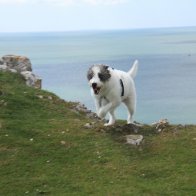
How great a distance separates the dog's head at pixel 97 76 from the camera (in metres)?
10.4

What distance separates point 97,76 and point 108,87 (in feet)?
1.96

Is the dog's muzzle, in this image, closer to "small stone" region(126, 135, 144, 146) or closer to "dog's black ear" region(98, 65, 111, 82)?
"dog's black ear" region(98, 65, 111, 82)

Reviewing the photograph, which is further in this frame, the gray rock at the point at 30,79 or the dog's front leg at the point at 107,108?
the gray rock at the point at 30,79

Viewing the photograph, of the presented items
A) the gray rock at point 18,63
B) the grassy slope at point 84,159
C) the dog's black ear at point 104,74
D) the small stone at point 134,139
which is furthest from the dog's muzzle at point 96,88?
the gray rock at point 18,63

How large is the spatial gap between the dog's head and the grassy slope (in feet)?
4.06

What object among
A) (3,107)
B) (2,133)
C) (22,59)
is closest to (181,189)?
(2,133)

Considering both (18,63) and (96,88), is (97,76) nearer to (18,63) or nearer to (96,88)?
(96,88)

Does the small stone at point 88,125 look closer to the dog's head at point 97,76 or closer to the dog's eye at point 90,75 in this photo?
the dog's head at point 97,76

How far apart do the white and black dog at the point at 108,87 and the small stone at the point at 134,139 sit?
0.96 m

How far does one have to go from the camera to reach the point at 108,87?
10938 mm

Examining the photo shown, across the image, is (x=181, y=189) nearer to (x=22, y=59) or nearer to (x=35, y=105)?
(x=35, y=105)

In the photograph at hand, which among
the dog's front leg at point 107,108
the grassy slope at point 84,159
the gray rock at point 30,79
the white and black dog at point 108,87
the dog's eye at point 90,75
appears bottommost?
the grassy slope at point 84,159

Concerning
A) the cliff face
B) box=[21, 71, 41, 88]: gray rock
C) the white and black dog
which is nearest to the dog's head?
the white and black dog

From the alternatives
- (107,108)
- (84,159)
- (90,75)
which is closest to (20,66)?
(107,108)
